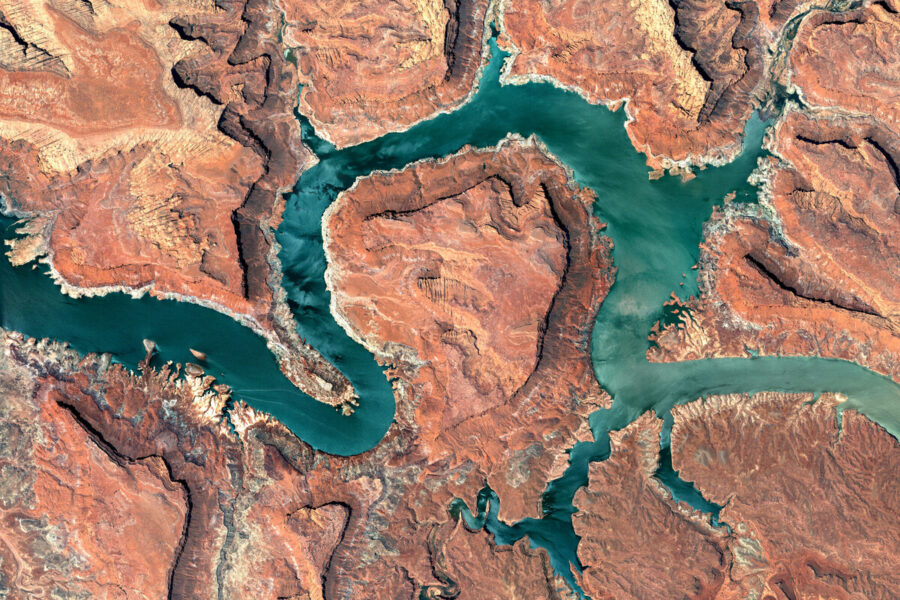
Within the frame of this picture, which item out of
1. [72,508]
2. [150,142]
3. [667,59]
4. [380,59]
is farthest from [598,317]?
[72,508]

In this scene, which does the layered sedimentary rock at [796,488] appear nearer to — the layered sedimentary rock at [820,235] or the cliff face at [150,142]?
the layered sedimentary rock at [820,235]

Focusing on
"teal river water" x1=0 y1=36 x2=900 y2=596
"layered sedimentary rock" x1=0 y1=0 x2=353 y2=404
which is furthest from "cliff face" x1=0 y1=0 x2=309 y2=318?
"teal river water" x1=0 y1=36 x2=900 y2=596

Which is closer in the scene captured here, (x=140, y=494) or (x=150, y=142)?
(x=140, y=494)

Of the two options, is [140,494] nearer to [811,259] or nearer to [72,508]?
[72,508]

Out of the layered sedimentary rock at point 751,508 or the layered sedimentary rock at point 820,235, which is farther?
the layered sedimentary rock at point 751,508

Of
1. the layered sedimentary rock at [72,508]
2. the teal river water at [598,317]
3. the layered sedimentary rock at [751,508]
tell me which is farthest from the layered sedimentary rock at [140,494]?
the layered sedimentary rock at [751,508]

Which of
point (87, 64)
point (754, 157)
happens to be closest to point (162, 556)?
point (87, 64)
